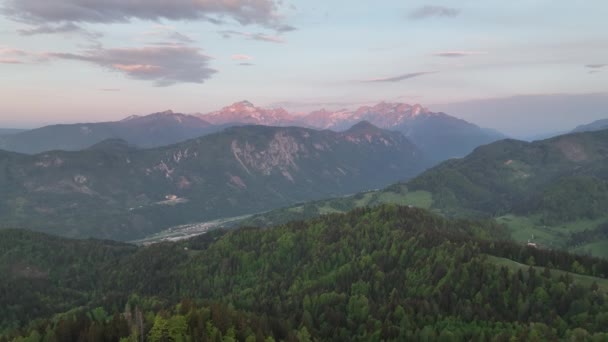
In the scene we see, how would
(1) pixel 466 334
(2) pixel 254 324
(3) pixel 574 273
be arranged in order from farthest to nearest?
1. (3) pixel 574 273
2. (1) pixel 466 334
3. (2) pixel 254 324

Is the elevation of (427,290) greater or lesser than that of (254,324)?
lesser

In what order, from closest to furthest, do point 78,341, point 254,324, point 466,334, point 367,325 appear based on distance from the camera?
point 78,341 < point 254,324 < point 466,334 < point 367,325

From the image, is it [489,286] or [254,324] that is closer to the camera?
[254,324]

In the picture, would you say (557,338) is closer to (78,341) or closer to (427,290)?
(427,290)

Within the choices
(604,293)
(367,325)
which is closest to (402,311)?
(367,325)

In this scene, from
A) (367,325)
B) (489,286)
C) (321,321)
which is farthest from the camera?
(489,286)

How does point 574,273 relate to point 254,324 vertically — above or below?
below

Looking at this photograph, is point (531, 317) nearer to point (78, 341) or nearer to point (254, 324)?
point (254, 324)

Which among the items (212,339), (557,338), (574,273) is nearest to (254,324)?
(212,339)

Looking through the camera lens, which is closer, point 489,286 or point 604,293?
point 604,293
